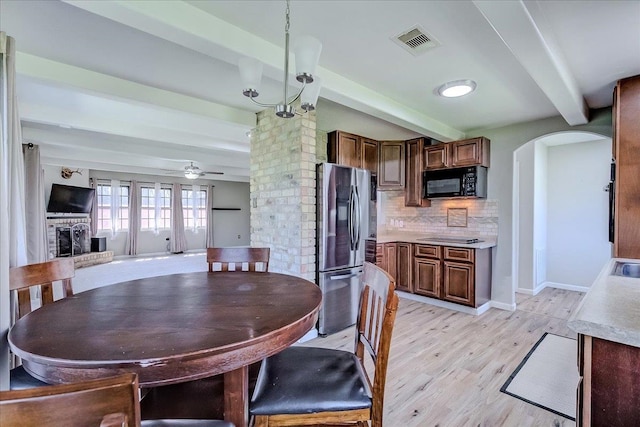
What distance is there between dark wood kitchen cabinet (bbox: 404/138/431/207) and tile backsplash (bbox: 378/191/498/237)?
0.30 metres

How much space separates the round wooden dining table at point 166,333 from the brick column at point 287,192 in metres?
1.44

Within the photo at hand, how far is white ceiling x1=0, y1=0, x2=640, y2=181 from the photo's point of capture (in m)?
1.68

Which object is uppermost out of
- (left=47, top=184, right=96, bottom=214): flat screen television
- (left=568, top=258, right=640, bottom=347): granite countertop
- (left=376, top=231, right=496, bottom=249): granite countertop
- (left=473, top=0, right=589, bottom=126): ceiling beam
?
(left=473, top=0, right=589, bottom=126): ceiling beam

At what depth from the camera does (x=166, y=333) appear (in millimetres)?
1023

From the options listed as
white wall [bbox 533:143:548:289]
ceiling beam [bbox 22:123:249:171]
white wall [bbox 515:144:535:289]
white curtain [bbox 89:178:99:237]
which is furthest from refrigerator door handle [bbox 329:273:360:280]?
white curtain [bbox 89:178:99:237]

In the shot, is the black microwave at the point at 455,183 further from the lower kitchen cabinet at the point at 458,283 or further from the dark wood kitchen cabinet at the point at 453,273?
the lower kitchen cabinet at the point at 458,283

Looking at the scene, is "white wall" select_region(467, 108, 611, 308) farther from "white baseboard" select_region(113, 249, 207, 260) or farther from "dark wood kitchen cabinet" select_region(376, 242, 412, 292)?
"white baseboard" select_region(113, 249, 207, 260)

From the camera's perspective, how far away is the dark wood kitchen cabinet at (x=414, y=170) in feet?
14.4

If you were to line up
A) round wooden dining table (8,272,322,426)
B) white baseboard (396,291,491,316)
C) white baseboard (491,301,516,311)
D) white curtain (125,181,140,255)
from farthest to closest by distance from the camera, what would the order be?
white curtain (125,181,140,255)
white baseboard (491,301,516,311)
white baseboard (396,291,491,316)
round wooden dining table (8,272,322,426)

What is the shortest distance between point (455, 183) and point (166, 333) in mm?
3920

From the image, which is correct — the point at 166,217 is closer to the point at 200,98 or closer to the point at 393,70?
the point at 200,98

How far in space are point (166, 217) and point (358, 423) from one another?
935 centimetres

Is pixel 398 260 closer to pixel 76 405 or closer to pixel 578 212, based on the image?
pixel 578 212

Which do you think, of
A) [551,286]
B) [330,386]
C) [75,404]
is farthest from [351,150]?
[551,286]
